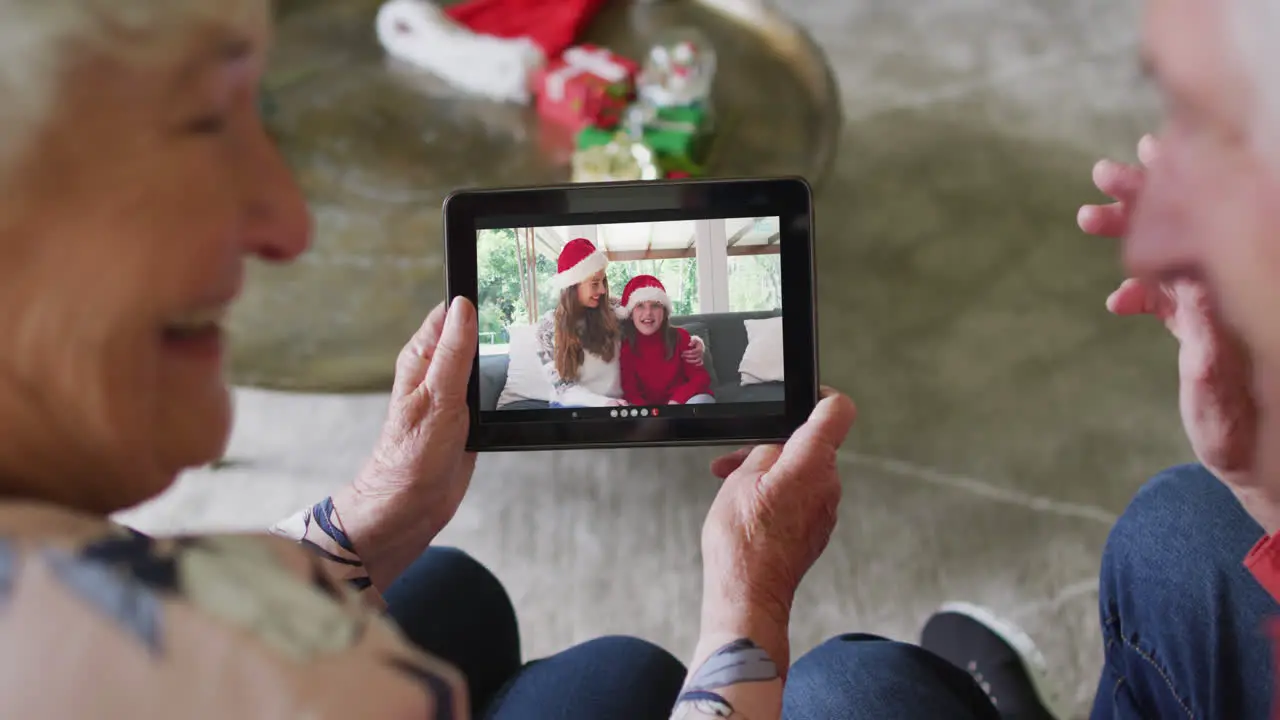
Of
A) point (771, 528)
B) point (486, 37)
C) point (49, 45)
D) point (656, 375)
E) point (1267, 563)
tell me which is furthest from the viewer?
point (486, 37)

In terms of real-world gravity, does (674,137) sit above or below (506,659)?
above

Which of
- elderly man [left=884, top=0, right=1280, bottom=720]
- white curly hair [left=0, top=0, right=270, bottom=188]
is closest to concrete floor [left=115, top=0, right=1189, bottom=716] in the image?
elderly man [left=884, top=0, right=1280, bottom=720]

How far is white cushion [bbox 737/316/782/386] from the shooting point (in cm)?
86

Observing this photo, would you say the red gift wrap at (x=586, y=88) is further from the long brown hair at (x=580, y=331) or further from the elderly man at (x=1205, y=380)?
the elderly man at (x=1205, y=380)

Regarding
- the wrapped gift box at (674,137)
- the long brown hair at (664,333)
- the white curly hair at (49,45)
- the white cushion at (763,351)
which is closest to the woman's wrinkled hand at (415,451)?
the long brown hair at (664,333)

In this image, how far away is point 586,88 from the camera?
4.76 feet

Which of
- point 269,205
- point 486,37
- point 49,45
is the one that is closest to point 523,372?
point 269,205

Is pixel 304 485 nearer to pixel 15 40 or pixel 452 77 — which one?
pixel 452 77

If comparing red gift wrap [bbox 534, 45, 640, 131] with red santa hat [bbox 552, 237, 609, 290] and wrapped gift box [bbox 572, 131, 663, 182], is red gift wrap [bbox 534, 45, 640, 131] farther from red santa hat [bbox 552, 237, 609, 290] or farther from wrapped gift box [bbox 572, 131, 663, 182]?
red santa hat [bbox 552, 237, 609, 290]

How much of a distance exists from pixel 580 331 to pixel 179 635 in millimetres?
563

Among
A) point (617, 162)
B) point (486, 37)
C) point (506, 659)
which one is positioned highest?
point (486, 37)

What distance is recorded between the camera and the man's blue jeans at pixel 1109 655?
70cm

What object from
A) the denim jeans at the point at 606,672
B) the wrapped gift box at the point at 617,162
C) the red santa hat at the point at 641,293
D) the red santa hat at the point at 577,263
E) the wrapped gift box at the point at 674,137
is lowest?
the denim jeans at the point at 606,672

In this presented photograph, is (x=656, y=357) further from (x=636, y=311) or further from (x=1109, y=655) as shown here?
(x=1109, y=655)
